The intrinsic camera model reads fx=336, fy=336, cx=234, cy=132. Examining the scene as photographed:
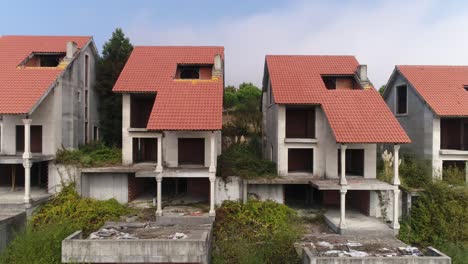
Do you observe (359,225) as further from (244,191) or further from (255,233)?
(244,191)

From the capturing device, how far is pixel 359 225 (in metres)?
17.1

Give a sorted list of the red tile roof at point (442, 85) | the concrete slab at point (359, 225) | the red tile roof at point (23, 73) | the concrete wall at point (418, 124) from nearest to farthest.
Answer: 1. the concrete slab at point (359, 225)
2. the red tile roof at point (23, 73)
3. the red tile roof at point (442, 85)
4. the concrete wall at point (418, 124)

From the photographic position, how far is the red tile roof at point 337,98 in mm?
17266

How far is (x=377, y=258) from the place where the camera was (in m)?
12.1

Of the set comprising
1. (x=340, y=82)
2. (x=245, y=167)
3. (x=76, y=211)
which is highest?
(x=340, y=82)

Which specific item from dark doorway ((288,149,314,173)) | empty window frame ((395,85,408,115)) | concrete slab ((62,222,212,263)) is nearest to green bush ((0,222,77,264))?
concrete slab ((62,222,212,263))

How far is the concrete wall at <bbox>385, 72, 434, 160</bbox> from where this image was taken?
20.8m

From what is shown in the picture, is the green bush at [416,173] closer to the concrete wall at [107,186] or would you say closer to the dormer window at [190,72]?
the dormer window at [190,72]

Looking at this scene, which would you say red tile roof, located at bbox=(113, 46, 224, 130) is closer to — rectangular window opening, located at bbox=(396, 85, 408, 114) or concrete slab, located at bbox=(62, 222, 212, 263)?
concrete slab, located at bbox=(62, 222, 212, 263)

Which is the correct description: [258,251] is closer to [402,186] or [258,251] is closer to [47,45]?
[402,186]

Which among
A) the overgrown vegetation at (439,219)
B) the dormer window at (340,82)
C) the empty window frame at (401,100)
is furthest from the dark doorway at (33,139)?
the empty window frame at (401,100)

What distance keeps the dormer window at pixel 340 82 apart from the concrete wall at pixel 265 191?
27.1 feet

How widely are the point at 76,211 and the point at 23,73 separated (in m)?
9.14

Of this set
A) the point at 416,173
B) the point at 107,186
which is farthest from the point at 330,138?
the point at 107,186
